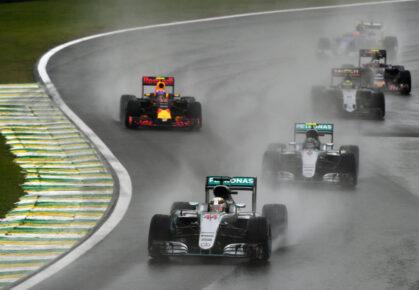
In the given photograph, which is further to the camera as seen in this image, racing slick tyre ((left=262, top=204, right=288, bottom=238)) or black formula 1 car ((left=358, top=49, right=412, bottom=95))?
black formula 1 car ((left=358, top=49, right=412, bottom=95))

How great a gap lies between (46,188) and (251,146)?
26.8ft

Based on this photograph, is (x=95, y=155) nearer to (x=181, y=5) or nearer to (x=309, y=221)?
(x=309, y=221)

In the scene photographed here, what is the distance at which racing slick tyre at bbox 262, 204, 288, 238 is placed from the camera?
16969 millimetres

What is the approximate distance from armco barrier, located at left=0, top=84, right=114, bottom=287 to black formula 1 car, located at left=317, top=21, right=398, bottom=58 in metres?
19.3

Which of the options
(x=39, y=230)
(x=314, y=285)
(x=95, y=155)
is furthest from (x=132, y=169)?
(x=314, y=285)

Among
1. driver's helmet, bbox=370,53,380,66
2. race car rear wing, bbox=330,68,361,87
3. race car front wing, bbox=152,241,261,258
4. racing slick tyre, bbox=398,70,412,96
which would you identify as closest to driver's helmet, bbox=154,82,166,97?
race car rear wing, bbox=330,68,361,87

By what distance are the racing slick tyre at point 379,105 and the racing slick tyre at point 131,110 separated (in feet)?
28.8

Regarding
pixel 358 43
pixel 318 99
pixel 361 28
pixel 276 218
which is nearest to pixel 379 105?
pixel 318 99

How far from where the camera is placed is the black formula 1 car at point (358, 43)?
47625 millimetres

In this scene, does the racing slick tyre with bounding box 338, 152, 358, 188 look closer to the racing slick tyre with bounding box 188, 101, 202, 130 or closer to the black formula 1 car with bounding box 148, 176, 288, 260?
the black formula 1 car with bounding box 148, 176, 288, 260

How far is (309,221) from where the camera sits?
19.1 m

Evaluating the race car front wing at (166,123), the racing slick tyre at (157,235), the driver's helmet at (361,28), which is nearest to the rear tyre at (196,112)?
the race car front wing at (166,123)

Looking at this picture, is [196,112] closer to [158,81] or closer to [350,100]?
[158,81]

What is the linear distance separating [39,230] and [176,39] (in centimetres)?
3161
